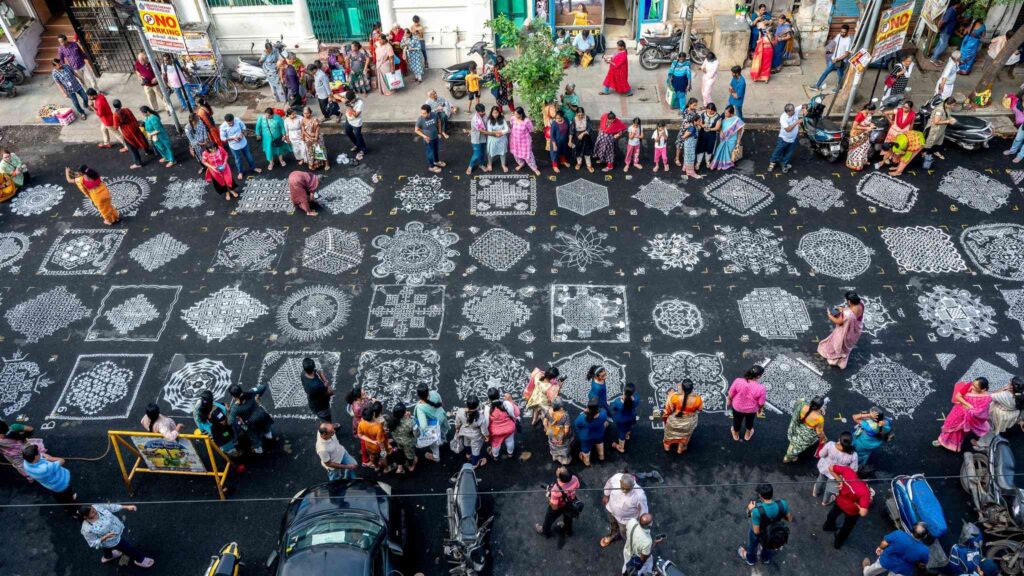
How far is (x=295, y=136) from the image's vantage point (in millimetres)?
15344

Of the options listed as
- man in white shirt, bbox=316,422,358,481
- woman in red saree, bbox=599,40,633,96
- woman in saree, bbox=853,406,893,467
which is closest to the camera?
man in white shirt, bbox=316,422,358,481

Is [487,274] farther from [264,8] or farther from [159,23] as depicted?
[264,8]

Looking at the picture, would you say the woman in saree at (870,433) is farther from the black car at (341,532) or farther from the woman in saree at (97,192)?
the woman in saree at (97,192)

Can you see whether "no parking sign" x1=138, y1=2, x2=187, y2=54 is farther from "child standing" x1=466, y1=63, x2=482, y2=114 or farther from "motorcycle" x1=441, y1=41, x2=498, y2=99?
"child standing" x1=466, y1=63, x2=482, y2=114

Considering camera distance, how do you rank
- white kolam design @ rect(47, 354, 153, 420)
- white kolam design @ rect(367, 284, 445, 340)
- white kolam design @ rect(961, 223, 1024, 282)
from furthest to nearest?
white kolam design @ rect(961, 223, 1024, 282), white kolam design @ rect(367, 284, 445, 340), white kolam design @ rect(47, 354, 153, 420)

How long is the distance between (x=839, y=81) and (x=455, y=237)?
10183mm

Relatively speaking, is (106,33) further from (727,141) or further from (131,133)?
(727,141)

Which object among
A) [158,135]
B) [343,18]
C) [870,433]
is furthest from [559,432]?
[343,18]

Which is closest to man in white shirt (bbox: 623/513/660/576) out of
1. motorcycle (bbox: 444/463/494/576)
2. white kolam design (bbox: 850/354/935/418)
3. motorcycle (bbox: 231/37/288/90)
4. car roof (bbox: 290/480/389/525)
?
motorcycle (bbox: 444/463/494/576)

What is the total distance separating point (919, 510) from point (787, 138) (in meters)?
8.12

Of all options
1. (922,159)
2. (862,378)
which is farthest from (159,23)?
(922,159)

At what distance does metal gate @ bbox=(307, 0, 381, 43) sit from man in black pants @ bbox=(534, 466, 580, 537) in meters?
13.8

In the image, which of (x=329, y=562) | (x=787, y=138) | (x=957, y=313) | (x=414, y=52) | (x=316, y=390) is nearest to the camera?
(x=329, y=562)

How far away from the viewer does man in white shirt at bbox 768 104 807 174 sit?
1451 centimetres
